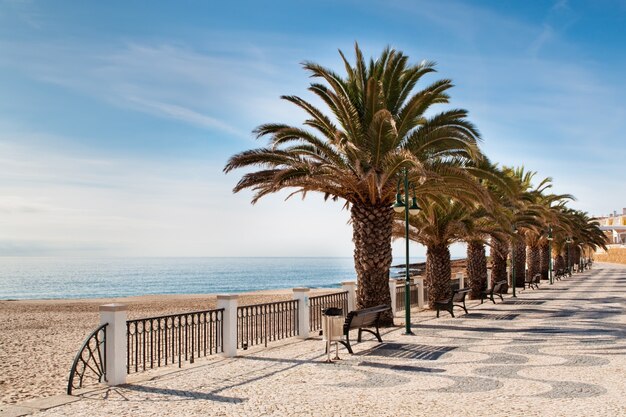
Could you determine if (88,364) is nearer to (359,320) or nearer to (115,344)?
(115,344)

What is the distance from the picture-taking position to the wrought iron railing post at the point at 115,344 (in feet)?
29.9

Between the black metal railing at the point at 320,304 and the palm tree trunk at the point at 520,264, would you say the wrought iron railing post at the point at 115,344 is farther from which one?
the palm tree trunk at the point at 520,264

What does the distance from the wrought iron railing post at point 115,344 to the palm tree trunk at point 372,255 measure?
321 inches

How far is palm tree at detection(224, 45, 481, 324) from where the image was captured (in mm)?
15258

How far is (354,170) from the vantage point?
15.8 meters

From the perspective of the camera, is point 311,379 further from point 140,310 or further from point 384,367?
point 140,310

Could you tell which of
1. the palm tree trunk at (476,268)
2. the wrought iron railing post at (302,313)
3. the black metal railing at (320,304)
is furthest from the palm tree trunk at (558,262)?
the wrought iron railing post at (302,313)

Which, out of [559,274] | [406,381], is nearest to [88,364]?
[406,381]

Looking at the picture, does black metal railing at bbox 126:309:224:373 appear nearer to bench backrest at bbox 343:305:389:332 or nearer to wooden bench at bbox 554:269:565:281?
bench backrest at bbox 343:305:389:332

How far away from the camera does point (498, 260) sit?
31.8 m

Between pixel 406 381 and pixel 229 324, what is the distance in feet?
14.0

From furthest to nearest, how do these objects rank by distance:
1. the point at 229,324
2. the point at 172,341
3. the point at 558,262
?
the point at 558,262 < the point at 229,324 < the point at 172,341

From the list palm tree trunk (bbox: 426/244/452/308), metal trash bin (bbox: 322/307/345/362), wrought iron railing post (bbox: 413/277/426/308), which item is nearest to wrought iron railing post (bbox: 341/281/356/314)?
metal trash bin (bbox: 322/307/345/362)

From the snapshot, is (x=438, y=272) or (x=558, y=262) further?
(x=558, y=262)
